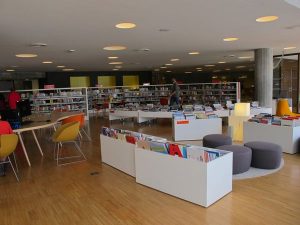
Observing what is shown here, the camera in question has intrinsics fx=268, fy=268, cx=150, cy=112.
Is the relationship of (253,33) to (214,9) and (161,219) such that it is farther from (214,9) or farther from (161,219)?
(161,219)

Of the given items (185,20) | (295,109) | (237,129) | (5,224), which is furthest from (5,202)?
(295,109)

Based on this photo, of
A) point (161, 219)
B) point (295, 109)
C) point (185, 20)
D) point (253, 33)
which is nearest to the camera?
point (161, 219)

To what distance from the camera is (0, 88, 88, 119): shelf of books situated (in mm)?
11844

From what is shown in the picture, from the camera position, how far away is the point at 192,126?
287 inches

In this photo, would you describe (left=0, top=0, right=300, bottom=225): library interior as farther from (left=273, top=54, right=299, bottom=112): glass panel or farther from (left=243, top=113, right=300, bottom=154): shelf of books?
(left=273, top=54, right=299, bottom=112): glass panel

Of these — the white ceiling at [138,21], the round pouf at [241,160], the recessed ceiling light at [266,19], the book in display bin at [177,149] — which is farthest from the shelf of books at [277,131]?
the book in display bin at [177,149]

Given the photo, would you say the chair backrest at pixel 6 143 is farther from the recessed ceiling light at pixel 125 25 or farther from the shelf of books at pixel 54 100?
the shelf of books at pixel 54 100

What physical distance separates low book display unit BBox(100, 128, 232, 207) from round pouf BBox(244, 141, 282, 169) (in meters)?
1.25

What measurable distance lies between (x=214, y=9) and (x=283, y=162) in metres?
3.23

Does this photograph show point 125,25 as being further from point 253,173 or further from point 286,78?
point 286,78

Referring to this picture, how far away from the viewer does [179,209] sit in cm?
346

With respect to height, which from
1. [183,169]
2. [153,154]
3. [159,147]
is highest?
[159,147]

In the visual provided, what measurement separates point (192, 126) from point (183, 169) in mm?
3752

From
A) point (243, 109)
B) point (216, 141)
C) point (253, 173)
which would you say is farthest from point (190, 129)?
point (253, 173)
